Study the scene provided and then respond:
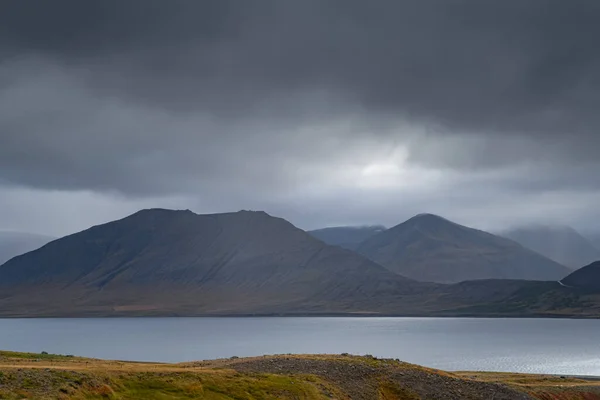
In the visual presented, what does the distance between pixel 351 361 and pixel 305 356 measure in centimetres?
491

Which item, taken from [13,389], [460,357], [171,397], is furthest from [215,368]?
[460,357]

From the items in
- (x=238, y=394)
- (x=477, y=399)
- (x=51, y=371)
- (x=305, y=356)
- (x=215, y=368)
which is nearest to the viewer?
(x=51, y=371)

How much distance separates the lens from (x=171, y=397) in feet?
161

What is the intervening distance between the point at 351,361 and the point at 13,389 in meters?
34.9

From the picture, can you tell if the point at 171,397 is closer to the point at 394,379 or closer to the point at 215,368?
the point at 215,368

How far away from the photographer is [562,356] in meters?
192

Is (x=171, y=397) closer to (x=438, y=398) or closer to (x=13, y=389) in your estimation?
(x=13, y=389)

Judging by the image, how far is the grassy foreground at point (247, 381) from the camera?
46.1 m

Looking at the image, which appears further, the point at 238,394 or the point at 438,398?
the point at 438,398

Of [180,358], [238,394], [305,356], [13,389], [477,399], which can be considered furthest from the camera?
[180,358]

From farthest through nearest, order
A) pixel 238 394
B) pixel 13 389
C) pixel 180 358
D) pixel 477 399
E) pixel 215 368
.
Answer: pixel 180 358
pixel 477 399
pixel 215 368
pixel 238 394
pixel 13 389

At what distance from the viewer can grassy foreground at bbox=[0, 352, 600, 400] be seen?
46.1 m

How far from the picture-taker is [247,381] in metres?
56.0

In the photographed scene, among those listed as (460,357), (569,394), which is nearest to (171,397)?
(569,394)
